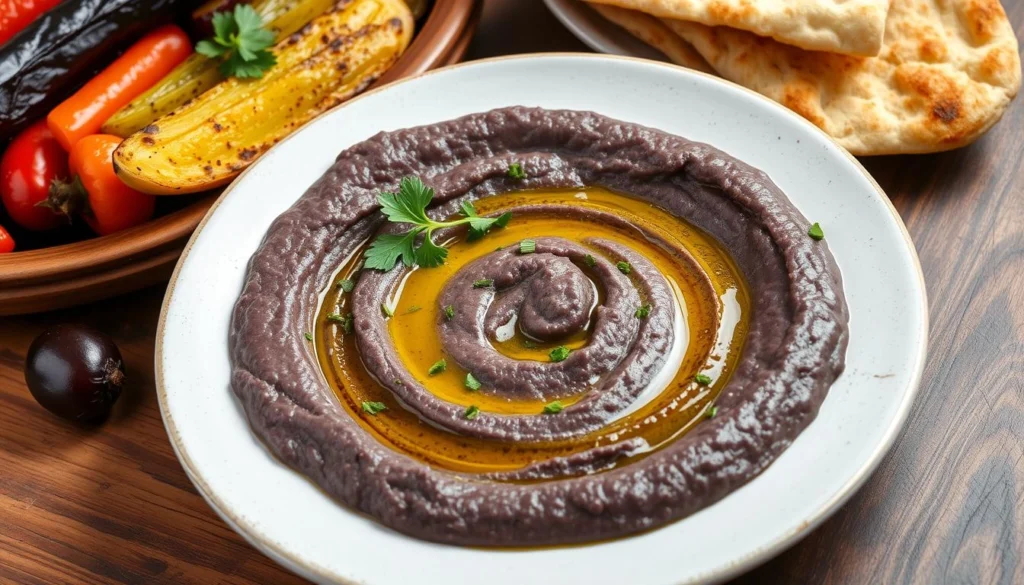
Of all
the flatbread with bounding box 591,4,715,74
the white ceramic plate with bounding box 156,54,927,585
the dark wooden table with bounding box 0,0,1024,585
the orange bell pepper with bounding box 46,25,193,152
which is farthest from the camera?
the flatbread with bounding box 591,4,715,74

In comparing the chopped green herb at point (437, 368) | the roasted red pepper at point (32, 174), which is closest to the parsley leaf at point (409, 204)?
the chopped green herb at point (437, 368)

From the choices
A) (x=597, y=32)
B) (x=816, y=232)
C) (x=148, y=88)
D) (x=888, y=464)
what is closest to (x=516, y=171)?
(x=597, y=32)

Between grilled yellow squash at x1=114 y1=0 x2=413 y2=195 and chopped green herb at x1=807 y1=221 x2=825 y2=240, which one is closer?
chopped green herb at x1=807 y1=221 x2=825 y2=240

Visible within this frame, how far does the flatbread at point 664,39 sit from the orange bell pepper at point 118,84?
228cm

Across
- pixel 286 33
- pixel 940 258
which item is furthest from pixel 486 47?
pixel 940 258

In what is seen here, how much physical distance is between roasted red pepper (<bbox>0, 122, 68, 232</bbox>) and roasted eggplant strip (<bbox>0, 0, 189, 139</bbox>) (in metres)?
0.10

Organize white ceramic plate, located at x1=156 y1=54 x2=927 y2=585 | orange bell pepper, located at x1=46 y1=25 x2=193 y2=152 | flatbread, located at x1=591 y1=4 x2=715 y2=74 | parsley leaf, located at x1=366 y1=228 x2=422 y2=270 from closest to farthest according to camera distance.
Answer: white ceramic plate, located at x1=156 y1=54 x2=927 y2=585
parsley leaf, located at x1=366 y1=228 x2=422 y2=270
orange bell pepper, located at x1=46 y1=25 x2=193 y2=152
flatbread, located at x1=591 y1=4 x2=715 y2=74

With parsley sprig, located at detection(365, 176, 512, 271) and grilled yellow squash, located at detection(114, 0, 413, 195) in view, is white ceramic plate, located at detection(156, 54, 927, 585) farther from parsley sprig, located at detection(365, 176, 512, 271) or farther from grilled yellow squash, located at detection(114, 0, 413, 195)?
parsley sprig, located at detection(365, 176, 512, 271)

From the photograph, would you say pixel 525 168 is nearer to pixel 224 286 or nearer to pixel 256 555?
pixel 224 286

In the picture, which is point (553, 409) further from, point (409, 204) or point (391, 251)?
point (409, 204)

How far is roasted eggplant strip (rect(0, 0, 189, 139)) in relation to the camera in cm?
442

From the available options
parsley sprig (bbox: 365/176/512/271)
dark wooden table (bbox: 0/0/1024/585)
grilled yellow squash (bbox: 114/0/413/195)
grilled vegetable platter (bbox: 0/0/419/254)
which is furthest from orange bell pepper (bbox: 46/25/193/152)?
parsley sprig (bbox: 365/176/512/271)

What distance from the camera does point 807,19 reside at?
4027 mm

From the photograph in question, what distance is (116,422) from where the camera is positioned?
12.5 ft
